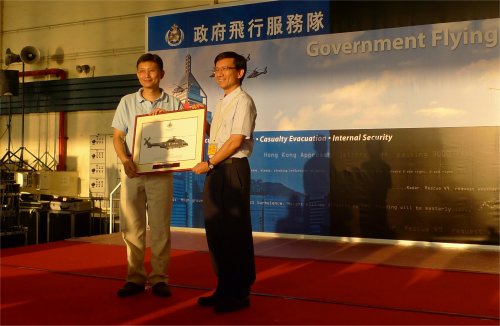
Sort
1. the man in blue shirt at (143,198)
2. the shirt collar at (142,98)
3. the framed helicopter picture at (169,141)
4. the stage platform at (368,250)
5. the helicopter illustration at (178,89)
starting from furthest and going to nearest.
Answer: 1. the helicopter illustration at (178,89)
2. the stage platform at (368,250)
3. the shirt collar at (142,98)
4. the man in blue shirt at (143,198)
5. the framed helicopter picture at (169,141)

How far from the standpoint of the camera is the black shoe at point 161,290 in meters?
3.18

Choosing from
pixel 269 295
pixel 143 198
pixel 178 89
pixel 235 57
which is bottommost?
pixel 269 295

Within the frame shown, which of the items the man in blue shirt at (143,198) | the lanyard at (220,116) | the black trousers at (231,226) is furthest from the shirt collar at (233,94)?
the man in blue shirt at (143,198)

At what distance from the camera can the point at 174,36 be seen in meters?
7.05

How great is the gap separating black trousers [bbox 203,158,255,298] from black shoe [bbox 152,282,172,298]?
429mm

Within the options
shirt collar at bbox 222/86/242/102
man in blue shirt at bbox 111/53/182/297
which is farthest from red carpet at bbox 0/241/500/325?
shirt collar at bbox 222/86/242/102

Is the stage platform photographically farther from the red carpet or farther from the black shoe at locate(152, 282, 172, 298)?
the black shoe at locate(152, 282, 172, 298)

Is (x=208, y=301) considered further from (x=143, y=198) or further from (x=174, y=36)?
(x=174, y=36)

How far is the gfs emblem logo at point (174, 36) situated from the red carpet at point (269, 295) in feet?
11.2

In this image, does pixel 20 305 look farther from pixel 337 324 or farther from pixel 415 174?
pixel 415 174

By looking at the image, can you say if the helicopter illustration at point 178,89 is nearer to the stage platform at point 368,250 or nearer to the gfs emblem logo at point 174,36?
the gfs emblem logo at point 174,36

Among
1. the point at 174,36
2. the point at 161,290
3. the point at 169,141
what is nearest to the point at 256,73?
the point at 174,36

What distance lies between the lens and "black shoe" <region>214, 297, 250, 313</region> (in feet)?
9.32

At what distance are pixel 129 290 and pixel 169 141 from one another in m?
0.95
